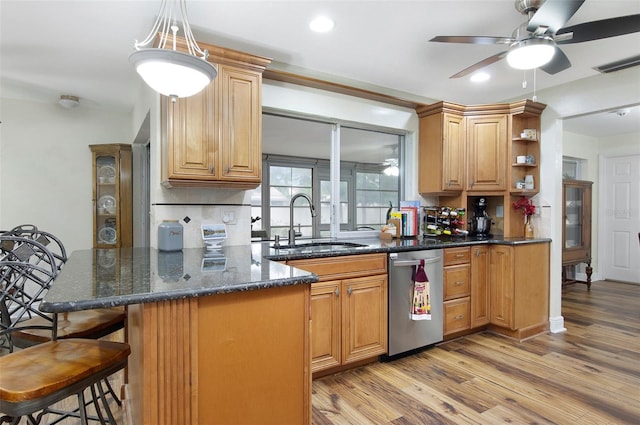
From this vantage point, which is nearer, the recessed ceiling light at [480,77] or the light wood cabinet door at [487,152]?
the recessed ceiling light at [480,77]

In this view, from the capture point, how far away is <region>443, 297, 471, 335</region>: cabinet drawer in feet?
10.3

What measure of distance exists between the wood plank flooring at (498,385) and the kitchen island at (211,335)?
786 millimetres

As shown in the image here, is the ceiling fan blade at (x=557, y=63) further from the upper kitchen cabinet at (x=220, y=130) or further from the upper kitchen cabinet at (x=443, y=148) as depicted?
the upper kitchen cabinet at (x=220, y=130)

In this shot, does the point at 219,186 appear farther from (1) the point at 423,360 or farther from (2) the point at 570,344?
(2) the point at 570,344

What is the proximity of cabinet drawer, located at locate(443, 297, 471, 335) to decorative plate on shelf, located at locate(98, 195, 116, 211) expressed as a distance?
4008 mm

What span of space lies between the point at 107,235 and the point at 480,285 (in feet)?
14.2

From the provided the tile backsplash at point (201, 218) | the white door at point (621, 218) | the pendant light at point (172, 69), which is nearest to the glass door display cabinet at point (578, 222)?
the white door at point (621, 218)

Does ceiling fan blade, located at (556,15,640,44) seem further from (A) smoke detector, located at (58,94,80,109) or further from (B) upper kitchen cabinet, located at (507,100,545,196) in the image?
(A) smoke detector, located at (58,94,80,109)

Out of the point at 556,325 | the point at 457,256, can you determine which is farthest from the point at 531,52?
the point at 556,325

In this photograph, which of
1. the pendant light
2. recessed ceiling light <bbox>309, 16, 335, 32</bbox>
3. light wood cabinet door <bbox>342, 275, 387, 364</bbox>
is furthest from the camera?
light wood cabinet door <bbox>342, 275, 387, 364</bbox>

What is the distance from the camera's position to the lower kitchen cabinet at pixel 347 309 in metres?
2.45

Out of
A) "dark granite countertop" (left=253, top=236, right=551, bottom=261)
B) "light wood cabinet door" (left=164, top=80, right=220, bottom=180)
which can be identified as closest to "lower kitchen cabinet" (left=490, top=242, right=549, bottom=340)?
"dark granite countertop" (left=253, top=236, right=551, bottom=261)

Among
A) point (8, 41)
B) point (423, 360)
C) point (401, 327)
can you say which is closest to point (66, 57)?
point (8, 41)

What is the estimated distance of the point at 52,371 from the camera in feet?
4.11
